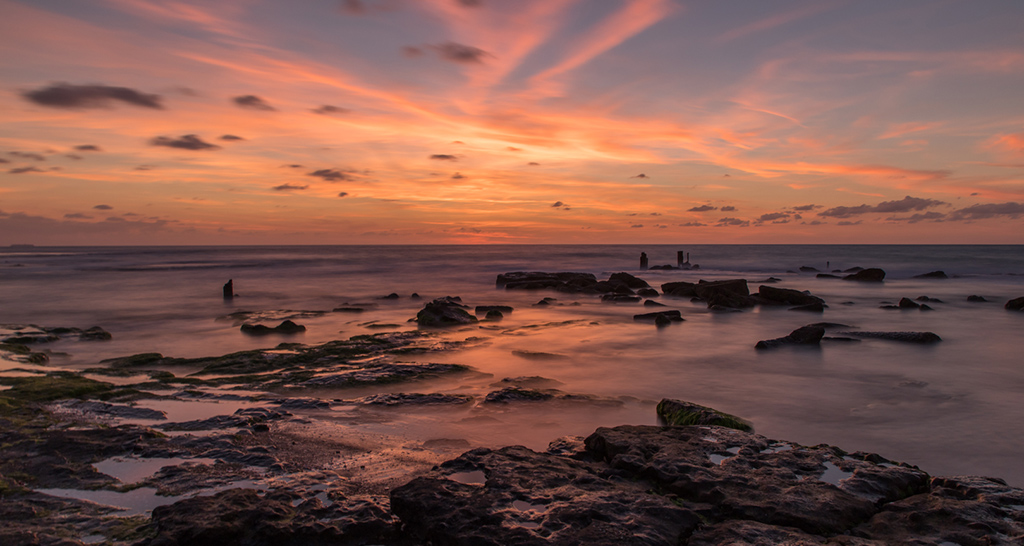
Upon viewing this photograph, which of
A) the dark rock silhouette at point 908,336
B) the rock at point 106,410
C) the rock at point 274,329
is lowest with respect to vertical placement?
the rock at point 274,329

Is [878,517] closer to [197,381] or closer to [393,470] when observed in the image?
[393,470]

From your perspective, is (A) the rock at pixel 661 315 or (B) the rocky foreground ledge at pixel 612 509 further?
(A) the rock at pixel 661 315

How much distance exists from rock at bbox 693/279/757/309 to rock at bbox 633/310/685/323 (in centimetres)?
370

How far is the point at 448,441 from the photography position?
5.96m

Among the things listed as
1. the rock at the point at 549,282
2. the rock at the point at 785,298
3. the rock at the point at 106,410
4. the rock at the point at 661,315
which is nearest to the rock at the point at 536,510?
the rock at the point at 106,410

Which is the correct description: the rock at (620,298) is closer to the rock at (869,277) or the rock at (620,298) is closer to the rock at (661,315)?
the rock at (661,315)

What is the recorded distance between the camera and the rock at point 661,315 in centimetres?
1639

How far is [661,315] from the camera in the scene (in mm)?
16297

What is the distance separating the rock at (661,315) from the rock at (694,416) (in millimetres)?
9618

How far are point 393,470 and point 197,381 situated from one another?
526 centimetres

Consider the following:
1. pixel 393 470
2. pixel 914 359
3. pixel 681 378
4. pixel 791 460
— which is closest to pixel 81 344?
pixel 393 470

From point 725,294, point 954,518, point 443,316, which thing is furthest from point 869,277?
point 954,518

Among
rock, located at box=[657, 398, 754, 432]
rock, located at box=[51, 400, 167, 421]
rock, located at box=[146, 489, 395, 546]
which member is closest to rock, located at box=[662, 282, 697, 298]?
rock, located at box=[657, 398, 754, 432]

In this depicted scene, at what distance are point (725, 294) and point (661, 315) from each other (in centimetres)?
587
